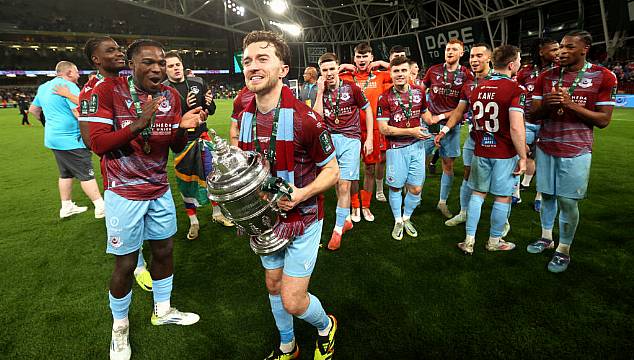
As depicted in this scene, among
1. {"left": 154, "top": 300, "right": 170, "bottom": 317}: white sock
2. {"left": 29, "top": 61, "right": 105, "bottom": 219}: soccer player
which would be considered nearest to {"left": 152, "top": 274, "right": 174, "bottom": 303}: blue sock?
{"left": 154, "top": 300, "right": 170, "bottom": 317}: white sock

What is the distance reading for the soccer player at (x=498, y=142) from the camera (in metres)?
3.39

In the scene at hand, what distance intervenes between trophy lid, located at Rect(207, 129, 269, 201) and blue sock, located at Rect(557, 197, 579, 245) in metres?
3.29

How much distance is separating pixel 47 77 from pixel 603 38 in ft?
184

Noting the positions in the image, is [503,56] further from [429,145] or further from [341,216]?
[429,145]

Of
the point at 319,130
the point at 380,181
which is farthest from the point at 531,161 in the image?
the point at 319,130

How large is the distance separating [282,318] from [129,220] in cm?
128

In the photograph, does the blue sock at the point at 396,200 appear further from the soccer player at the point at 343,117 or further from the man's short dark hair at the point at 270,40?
the man's short dark hair at the point at 270,40

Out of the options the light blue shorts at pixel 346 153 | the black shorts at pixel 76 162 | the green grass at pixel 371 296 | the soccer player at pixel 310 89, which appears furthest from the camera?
the soccer player at pixel 310 89

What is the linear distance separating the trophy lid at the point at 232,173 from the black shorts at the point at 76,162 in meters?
4.54

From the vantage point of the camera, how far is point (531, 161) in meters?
6.06

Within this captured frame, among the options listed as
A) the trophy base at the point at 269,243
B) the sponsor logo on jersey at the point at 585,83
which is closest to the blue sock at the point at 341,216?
the trophy base at the point at 269,243

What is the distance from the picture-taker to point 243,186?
63.6 inches

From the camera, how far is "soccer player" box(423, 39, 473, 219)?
Result: 4.97m

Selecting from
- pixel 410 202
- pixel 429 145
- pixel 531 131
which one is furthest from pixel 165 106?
pixel 531 131
